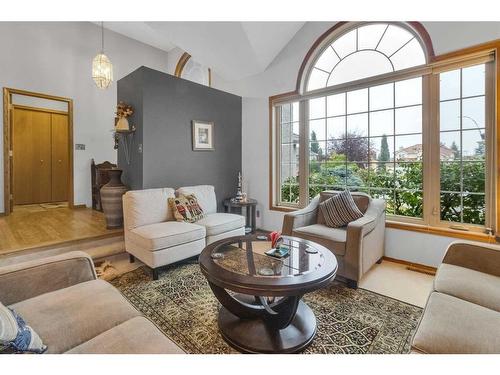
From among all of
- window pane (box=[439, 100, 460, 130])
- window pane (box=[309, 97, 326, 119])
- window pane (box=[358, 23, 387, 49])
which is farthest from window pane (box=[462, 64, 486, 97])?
window pane (box=[309, 97, 326, 119])

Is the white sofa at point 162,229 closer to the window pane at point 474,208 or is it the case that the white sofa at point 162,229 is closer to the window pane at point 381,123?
the window pane at point 381,123

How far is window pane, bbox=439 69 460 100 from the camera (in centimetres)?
259

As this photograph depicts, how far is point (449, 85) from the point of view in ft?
8.61

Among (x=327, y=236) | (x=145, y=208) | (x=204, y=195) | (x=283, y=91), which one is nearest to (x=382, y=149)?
(x=327, y=236)

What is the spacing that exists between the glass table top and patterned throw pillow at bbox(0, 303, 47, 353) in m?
0.91

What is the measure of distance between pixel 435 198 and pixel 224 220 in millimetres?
2407

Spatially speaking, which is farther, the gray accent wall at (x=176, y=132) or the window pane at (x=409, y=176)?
the gray accent wall at (x=176, y=132)

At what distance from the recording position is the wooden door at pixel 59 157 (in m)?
5.39

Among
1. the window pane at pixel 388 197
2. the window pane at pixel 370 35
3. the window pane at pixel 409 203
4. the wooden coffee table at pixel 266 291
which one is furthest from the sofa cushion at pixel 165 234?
the window pane at pixel 370 35

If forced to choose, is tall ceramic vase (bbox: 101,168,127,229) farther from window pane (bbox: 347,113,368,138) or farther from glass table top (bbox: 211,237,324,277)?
window pane (bbox: 347,113,368,138)

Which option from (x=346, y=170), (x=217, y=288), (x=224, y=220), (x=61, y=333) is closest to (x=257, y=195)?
(x=224, y=220)

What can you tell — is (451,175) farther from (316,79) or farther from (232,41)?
(232,41)

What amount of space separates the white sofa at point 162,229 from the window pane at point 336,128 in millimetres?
1744

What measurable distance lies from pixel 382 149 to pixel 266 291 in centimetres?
258
